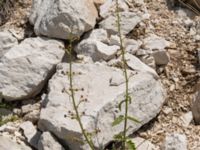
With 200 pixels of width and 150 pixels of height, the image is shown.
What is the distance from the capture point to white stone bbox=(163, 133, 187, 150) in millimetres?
3648

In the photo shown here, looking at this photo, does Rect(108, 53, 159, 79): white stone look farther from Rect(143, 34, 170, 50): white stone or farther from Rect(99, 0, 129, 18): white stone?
Rect(99, 0, 129, 18): white stone

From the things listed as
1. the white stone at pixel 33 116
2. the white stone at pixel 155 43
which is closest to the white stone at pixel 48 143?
the white stone at pixel 33 116

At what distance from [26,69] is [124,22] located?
821mm

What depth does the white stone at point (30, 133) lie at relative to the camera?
388 centimetres

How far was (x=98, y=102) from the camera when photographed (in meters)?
3.79

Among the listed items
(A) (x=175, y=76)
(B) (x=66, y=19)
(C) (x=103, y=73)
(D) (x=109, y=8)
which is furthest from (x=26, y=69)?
(A) (x=175, y=76)

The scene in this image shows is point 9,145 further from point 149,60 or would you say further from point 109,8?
point 109,8

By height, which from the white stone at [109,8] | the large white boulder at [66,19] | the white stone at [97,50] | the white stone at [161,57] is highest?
the large white boulder at [66,19]

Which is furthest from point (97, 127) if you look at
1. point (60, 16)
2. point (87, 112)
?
point (60, 16)

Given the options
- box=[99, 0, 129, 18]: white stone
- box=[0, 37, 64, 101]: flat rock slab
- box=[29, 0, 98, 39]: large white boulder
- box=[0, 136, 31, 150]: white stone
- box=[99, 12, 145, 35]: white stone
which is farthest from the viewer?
box=[99, 0, 129, 18]: white stone

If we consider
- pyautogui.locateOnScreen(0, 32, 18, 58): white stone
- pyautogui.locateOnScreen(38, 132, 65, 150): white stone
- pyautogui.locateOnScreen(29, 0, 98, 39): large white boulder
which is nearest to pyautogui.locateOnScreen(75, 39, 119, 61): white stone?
pyautogui.locateOnScreen(29, 0, 98, 39): large white boulder

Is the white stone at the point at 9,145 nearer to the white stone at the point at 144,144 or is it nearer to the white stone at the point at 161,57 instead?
the white stone at the point at 144,144

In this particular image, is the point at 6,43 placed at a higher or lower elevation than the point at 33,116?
higher

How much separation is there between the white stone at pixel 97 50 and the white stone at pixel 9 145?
82 centimetres
